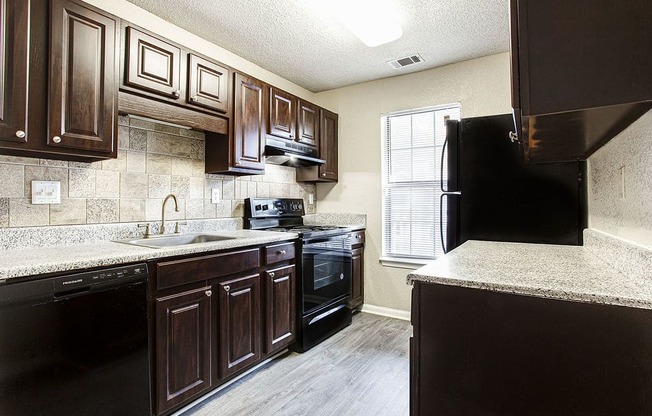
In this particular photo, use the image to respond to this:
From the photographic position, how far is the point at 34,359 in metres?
1.31

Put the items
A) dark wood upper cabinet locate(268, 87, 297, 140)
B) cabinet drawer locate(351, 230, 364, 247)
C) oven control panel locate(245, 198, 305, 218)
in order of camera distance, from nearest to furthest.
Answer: dark wood upper cabinet locate(268, 87, 297, 140), oven control panel locate(245, 198, 305, 218), cabinet drawer locate(351, 230, 364, 247)

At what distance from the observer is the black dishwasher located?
127cm

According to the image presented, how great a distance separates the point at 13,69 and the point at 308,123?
2.24 m

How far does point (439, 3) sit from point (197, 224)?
2316 millimetres

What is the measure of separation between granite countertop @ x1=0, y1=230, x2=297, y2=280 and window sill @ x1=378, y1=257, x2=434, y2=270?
1914 mm

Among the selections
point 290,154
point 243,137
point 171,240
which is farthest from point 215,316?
point 290,154

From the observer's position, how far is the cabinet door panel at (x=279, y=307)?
94.2 inches

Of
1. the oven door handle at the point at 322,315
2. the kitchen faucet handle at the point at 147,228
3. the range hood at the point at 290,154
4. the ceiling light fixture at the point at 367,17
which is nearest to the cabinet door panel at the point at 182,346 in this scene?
the kitchen faucet handle at the point at 147,228

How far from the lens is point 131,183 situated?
87.2 inches

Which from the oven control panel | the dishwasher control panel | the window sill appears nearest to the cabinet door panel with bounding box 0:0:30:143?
the dishwasher control panel

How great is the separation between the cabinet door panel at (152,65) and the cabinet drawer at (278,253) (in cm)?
118

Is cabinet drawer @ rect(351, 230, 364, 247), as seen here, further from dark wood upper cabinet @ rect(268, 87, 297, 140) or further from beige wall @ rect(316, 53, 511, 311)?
dark wood upper cabinet @ rect(268, 87, 297, 140)

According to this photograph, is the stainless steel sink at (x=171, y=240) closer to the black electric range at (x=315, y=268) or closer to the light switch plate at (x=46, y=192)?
the light switch plate at (x=46, y=192)

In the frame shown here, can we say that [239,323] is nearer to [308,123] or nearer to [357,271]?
[357,271]
